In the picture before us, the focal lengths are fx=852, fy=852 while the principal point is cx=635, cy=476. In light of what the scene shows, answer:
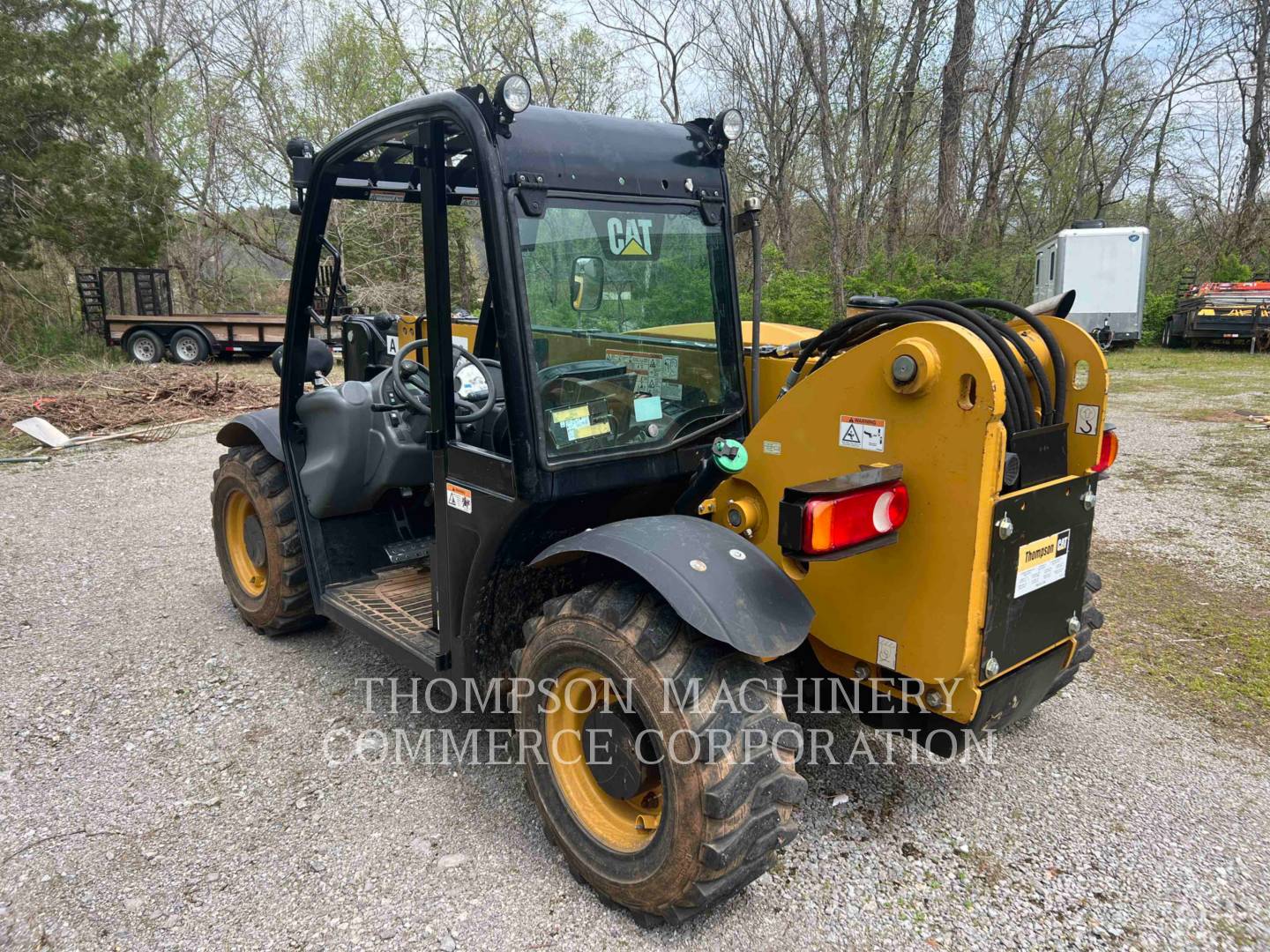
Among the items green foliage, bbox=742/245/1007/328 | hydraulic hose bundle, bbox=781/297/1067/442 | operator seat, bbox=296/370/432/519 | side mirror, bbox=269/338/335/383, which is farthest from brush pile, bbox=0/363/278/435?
hydraulic hose bundle, bbox=781/297/1067/442

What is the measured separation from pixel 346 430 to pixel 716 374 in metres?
1.72

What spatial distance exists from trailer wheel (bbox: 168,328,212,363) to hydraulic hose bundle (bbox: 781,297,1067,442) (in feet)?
55.3

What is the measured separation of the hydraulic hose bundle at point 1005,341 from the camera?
2.27 metres

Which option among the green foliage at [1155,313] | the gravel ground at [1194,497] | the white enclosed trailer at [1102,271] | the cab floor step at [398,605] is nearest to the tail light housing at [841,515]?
the cab floor step at [398,605]

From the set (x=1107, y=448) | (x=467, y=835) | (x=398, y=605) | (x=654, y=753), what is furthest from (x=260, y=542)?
(x=1107, y=448)

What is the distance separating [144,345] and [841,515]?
18192 mm

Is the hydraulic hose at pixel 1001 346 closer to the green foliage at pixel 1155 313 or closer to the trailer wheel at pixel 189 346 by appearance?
the trailer wheel at pixel 189 346

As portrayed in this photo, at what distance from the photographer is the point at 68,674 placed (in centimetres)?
396

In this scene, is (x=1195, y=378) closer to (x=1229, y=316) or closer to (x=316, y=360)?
(x=1229, y=316)

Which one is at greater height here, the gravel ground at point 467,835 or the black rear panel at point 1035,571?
the black rear panel at point 1035,571

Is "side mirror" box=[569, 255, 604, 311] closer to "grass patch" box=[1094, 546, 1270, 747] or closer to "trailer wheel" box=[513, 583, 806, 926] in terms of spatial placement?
"trailer wheel" box=[513, 583, 806, 926]

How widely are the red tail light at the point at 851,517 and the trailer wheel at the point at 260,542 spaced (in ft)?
8.84

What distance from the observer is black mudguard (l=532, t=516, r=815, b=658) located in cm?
211

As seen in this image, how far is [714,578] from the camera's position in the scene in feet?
7.21
